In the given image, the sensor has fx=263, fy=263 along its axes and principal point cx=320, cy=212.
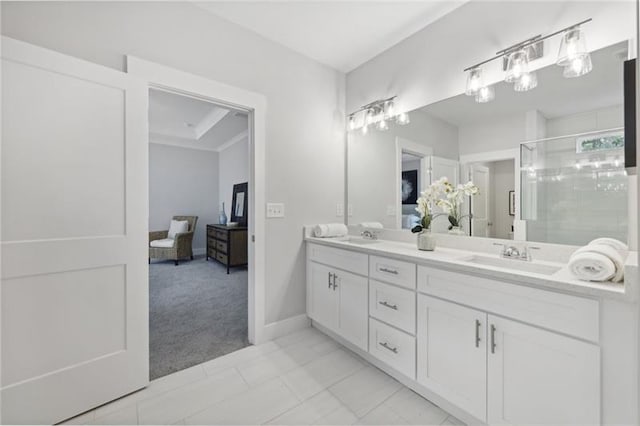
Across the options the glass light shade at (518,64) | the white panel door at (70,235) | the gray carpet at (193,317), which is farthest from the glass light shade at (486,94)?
the gray carpet at (193,317)

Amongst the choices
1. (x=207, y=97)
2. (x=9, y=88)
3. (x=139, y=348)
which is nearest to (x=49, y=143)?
(x=9, y=88)

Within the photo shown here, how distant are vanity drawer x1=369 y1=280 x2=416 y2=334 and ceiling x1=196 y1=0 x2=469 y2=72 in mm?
1980

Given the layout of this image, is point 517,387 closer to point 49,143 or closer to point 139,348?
point 139,348

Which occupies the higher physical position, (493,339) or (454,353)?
(493,339)

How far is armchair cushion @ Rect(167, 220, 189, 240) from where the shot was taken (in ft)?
17.3

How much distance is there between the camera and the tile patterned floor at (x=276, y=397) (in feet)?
4.65

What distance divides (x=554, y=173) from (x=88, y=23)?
279cm

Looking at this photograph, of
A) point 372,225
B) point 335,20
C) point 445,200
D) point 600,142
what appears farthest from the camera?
point 372,225

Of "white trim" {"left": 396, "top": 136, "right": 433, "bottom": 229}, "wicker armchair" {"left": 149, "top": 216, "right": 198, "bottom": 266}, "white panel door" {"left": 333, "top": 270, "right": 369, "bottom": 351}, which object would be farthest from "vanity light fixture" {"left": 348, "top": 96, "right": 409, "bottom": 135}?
"wicker armchair" {"left": 149, "top": 216, "right": 198, "bottom": 266}

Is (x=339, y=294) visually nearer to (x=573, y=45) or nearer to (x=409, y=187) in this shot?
(x=409, y=187)

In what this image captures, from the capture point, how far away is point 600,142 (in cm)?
135

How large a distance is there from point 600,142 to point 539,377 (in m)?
1.20

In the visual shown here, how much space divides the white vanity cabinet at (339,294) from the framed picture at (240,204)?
2992 millimetres

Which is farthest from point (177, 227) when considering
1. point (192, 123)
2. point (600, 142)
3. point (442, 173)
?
point (600, 142)
